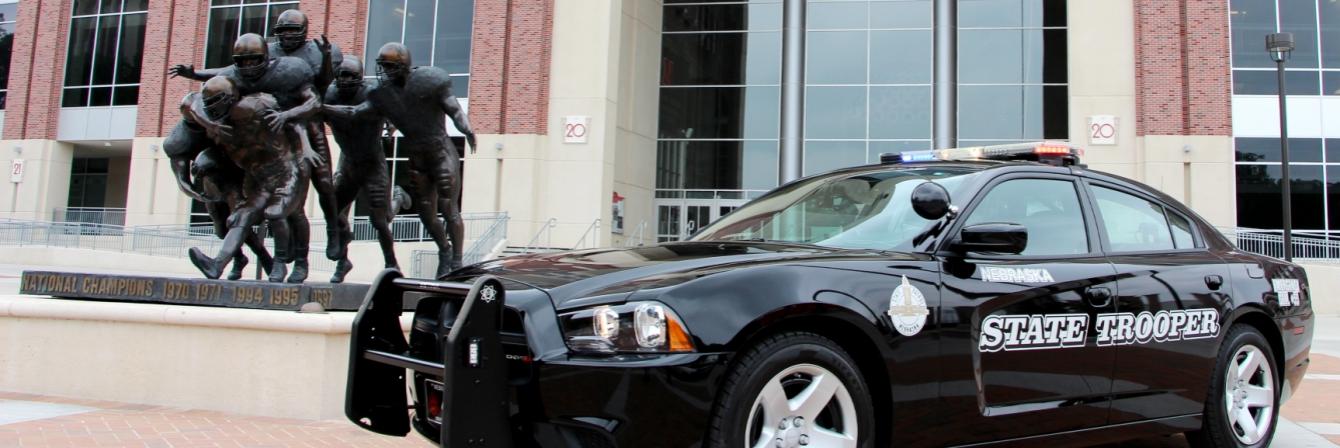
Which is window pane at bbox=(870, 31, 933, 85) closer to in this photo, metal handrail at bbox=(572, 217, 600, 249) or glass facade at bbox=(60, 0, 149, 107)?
metal handrail at bbox=(572, 217, 600, 249)

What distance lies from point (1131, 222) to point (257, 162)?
5718 millimetres

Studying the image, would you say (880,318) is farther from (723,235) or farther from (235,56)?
(235,56)

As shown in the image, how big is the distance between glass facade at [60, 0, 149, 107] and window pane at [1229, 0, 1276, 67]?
34.4 m

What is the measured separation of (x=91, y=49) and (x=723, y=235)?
3607 cm

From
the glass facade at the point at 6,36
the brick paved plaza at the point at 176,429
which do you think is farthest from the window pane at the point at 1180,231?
the glass facade at the point at 6,36

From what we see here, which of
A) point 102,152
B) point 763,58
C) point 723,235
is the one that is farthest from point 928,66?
point 102,152

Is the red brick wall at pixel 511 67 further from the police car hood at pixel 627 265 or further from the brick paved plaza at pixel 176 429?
the police car hood at pixel 627 265

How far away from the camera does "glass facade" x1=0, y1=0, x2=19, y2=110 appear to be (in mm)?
34625

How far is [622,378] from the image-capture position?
282cm

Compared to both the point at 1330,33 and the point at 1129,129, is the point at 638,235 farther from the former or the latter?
the point at 1330,33

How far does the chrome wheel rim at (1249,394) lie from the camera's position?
4859mm

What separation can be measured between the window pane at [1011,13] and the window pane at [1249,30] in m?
4.59

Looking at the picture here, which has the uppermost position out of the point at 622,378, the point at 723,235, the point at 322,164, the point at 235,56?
the point at 235,56

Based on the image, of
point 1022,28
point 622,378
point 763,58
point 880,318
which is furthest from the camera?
point 763,58
